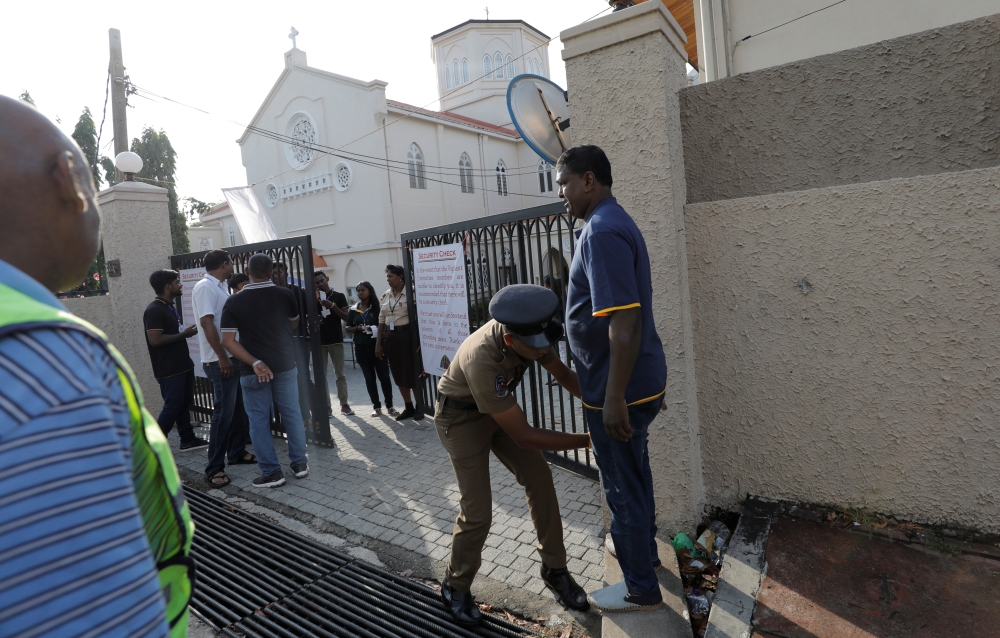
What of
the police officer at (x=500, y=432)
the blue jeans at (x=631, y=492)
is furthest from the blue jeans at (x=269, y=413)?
the blue jeans at (x=631, y=492)

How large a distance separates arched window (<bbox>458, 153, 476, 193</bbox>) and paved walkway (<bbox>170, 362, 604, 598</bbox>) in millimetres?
19269

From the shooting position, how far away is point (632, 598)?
8.29 ft

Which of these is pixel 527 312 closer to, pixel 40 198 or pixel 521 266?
pixel 40 198

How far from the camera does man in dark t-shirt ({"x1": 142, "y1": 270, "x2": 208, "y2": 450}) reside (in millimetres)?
5793

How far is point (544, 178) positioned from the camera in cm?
2689

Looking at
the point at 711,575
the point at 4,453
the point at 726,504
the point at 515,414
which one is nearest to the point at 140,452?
the point at 4,453

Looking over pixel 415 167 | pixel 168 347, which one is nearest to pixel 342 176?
pixel 415 167

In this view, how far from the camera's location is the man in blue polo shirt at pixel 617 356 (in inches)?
90.7

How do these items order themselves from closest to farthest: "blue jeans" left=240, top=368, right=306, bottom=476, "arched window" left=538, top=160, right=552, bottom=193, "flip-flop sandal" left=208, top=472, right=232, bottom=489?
"blue jeans" left=240, top=368, right=306, bottom=476 < "flip-flop sandal" left=208, top=472, right=232, bottom=489 < "arched window" left=538, top=160, right=552, bottom=193

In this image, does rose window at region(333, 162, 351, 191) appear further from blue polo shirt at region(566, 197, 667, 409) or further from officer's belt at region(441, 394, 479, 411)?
blue polo shirt at region(566, 197, 667, 409)

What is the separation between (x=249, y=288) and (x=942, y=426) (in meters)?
4.90

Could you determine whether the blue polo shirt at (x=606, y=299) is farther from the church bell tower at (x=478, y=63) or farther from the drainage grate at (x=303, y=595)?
the church bell tower at (x=478, y=63)

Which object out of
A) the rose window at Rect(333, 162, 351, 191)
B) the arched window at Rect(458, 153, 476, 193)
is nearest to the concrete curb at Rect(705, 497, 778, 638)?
the rose window at Rect(333, 162, 351, 191)

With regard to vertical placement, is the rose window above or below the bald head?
above
